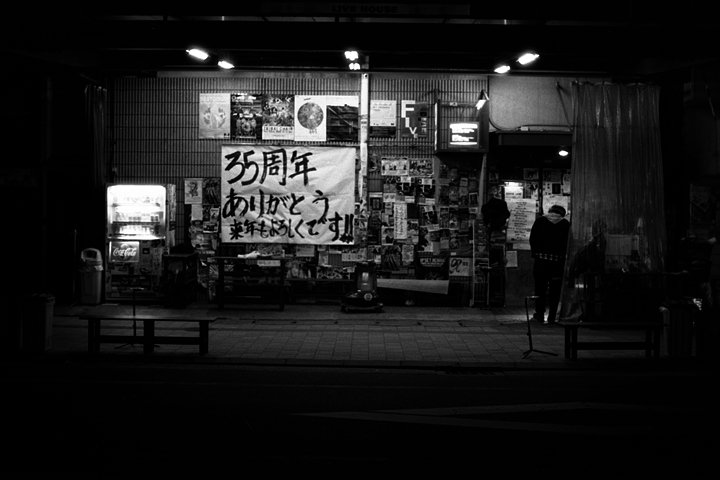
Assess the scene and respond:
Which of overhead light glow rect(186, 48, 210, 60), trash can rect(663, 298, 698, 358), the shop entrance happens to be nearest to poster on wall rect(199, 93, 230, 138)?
overhead light glow rect(186, 48, 210, 60)

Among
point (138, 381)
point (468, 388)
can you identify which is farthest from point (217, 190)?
point (468, 388)

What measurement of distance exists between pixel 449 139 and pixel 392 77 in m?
2.01

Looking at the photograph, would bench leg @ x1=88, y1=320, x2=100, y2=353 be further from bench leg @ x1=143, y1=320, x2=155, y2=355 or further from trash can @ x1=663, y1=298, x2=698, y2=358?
trash can @ x1=663, y1=298, x2=698, y2=358

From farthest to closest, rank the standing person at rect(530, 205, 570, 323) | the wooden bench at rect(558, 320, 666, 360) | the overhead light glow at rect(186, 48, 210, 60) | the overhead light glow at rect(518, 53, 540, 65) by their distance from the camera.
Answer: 1. the standing person at rect(530, 205, 570, 323)
2. the overhead light glow at rect(186, 48, 210, 60)
3. the overhead light glow at rect(518, 53, 540, 65)
4. the wooden bench at rect(558, 320, 666, 360)

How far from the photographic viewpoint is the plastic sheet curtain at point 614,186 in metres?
14.3

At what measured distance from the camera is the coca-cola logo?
1630 cm

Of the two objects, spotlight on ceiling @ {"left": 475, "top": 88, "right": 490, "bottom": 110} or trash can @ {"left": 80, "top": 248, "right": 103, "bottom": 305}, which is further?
trash can @ {"left": 80, "top": 248, "right": 103, "bottom": 305}

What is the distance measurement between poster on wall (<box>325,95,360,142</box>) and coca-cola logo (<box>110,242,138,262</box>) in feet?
16.4

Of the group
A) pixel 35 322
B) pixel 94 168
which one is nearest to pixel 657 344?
pixel 35 322

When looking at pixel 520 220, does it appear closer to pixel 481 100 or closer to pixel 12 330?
pixel 481 100

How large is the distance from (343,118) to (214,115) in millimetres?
2939

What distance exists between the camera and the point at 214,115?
16594 millimetres

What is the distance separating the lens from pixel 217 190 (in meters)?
16.7

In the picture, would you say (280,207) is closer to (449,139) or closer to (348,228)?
(348,228)
